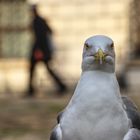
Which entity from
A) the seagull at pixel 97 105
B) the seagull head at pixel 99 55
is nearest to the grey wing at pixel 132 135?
the seagull at pixel 97 105

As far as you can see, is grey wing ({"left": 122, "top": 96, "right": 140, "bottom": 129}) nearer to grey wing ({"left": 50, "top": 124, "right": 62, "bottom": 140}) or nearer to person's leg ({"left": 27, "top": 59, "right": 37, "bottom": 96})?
grey wing ({"left": 50, "top": 124, "right": 62, "bottom": 140})

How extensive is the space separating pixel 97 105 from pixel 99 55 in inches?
9.7

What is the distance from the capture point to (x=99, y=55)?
346 centimetres

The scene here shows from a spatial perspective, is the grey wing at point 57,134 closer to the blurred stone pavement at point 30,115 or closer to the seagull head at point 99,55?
the seagull head at point 99,55

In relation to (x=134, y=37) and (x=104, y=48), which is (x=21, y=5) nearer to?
(x=134, y=37)

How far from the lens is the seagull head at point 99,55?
348 centimetres

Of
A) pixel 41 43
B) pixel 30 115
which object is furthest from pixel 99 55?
pixel 41 43

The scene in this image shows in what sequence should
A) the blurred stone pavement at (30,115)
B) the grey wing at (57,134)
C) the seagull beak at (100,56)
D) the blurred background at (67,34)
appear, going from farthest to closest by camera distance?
the blurred background at (67,34) → the blurred stone pavement at (30,115) → the grey wing at (57,134) → the seagull beak at (100,56)

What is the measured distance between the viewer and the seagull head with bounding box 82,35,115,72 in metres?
3.48

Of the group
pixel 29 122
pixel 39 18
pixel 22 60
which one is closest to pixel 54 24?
pixel 22 60

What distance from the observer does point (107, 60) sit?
3.50 meters

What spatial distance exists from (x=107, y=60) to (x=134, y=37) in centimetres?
1311

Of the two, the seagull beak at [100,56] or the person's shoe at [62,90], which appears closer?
the seagull beak at [100,56]

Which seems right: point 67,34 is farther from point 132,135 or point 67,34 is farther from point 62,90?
point 132,135
